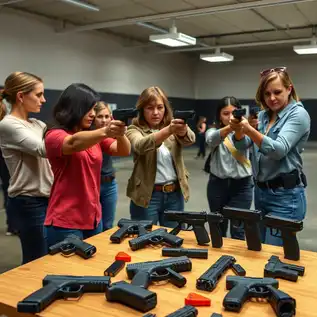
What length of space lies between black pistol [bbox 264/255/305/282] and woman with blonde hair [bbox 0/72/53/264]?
1.27 metres

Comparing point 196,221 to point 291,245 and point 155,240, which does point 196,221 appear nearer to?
point 155,240

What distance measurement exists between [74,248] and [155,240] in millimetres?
358

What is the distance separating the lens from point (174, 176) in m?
2.25

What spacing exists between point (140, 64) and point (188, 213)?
962 centimetres

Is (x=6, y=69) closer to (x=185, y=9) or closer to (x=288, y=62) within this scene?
(x=185, y=9)

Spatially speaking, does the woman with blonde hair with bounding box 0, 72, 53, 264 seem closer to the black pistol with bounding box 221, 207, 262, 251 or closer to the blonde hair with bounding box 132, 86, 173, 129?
the blonde hair with bounding box 132, 86, 173, 129

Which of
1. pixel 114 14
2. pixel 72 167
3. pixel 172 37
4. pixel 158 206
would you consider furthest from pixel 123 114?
pixel 114 14

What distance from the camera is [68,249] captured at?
1.55m

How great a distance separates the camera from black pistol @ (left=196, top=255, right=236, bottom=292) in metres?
1.24

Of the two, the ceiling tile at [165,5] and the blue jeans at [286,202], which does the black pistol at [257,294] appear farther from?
the ceiling tile at [165,5]

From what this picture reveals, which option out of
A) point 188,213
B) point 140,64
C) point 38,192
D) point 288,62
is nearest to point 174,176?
point 188,213

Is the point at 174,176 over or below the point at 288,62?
below

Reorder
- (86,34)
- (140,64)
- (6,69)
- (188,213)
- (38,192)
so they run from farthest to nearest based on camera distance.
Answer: (140,64)
(86,34)
(6,69)
(38,192)
(188,213)

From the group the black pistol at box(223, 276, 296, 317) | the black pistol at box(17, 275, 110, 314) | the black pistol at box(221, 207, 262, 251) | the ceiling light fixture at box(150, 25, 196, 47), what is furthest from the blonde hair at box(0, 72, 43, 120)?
the ceiling light fixture at box(150, 25, 196, 47)
